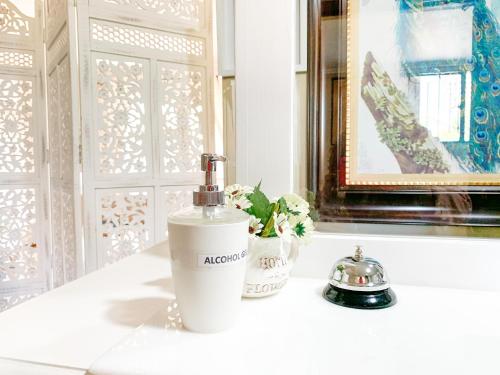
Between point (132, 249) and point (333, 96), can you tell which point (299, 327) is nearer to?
point (333, 96)

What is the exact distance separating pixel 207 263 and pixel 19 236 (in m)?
1.49

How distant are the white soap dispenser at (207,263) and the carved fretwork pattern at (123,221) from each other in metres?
0.96

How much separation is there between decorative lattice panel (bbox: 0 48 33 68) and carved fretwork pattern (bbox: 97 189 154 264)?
695mm

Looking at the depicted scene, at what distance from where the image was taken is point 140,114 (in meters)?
1.28

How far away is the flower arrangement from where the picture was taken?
44cm

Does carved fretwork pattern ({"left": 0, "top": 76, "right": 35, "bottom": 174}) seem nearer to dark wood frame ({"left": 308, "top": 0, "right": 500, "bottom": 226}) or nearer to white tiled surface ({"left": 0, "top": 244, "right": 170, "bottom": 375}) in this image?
white tiled surface ({"left": 0, "top": 244, "right": 170, "bottom": 375})

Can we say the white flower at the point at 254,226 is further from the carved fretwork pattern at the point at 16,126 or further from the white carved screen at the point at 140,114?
the carved fretwork pattern at the point at 16,126

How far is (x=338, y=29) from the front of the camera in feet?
1.76

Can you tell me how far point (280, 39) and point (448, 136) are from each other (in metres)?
0.27

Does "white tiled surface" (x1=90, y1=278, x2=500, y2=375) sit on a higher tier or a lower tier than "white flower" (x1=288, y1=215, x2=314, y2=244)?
lower

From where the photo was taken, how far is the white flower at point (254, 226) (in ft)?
1.44

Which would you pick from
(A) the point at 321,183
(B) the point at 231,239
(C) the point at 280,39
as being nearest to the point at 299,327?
(B) the point at 231,239

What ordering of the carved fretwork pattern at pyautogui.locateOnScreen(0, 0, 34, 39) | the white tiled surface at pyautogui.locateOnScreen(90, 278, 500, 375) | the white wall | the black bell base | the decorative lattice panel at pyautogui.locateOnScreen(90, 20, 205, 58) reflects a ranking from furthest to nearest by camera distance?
the carved fretwork pattern at pyautogui.locateOnScreen(0, 0, 34, 39)
the decorative lattice panel at pyautogui.locateOnScreen(90, 20, 205, 58)
the white wall
the black bell base
the white tiled surface at pyautogui.locateOnScreen(90, 278, 500, 375)

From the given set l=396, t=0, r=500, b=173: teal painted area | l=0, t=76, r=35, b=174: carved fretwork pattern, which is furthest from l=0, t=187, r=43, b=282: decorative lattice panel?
l=396, t=0, r=500, b=173: teal painted area
